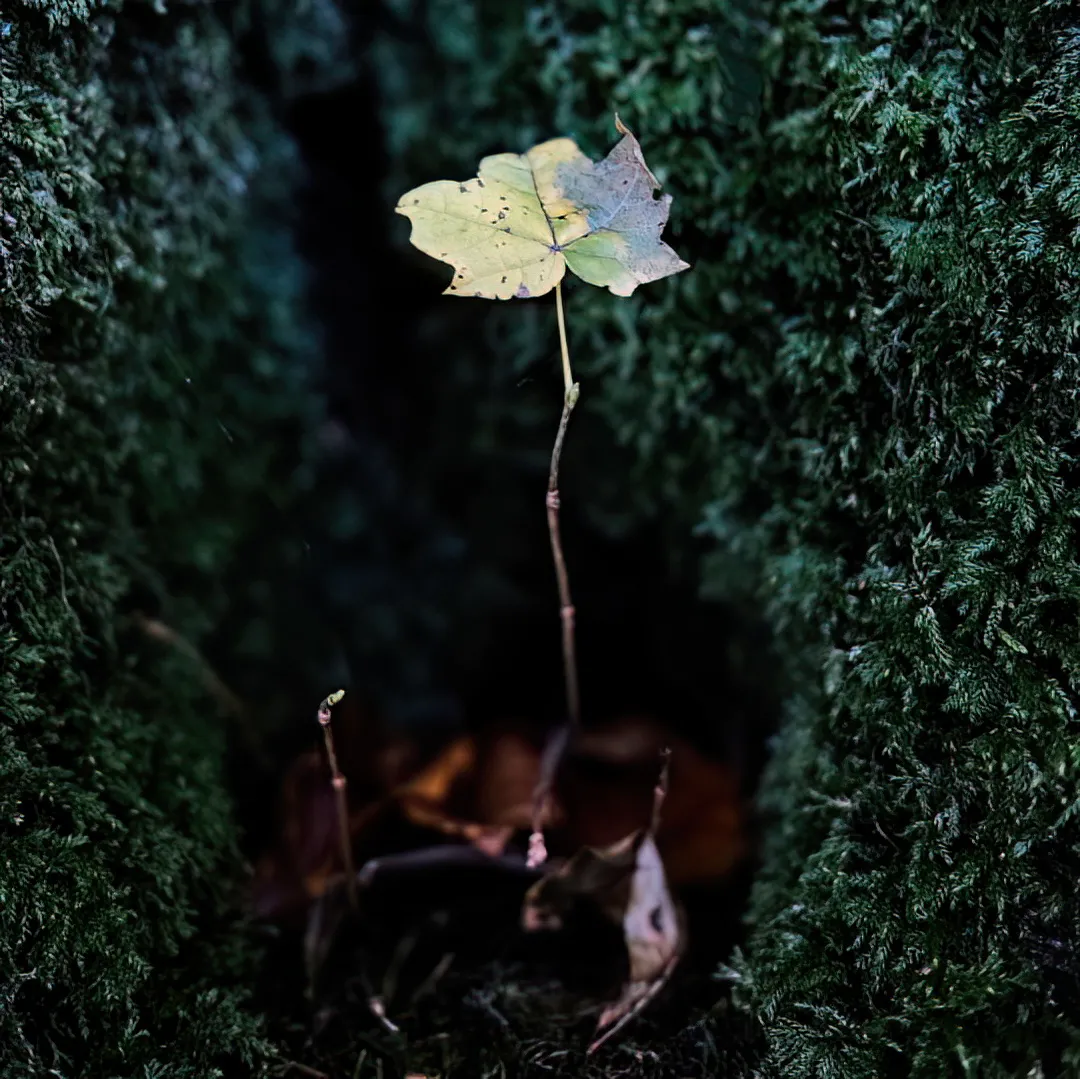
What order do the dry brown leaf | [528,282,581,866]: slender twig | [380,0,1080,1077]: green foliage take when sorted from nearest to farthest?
[380,0,1080,1077]: green foliage → [528,282,581,866]: slender twig → the dry brown leaf

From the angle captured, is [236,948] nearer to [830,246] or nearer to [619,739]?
[619,739]

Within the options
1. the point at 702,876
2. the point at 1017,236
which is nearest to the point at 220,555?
the point at 702,876

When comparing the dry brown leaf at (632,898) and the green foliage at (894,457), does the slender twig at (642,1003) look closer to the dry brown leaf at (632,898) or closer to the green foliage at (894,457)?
the dry brown leaf at (632,898)

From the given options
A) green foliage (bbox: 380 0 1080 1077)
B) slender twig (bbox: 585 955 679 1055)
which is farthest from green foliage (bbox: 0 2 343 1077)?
green foliage (bbox: 380 0 1080 1077)

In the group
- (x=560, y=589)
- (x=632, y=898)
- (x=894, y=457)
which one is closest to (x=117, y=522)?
(x=560, y=589)

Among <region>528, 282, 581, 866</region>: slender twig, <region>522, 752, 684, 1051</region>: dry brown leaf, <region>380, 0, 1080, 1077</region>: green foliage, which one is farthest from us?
<region>522, 752, 684, 1051</region>: dry brown leaf

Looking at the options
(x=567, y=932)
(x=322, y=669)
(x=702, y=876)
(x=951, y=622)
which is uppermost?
(x=951, y=622)

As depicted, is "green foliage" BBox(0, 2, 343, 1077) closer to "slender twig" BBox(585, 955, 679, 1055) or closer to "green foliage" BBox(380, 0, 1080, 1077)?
"slender twig" BBox(585, 955, 679, 1055)
